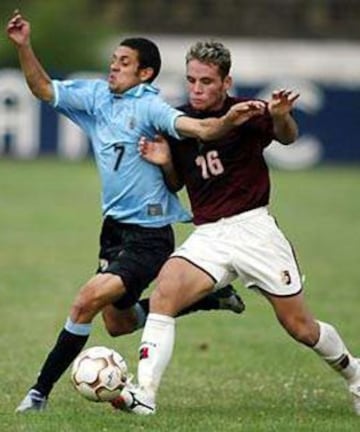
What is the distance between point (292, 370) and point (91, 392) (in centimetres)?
316

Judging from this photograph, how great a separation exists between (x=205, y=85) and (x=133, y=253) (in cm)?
113

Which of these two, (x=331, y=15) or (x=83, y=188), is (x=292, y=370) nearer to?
(x=83, y=188)

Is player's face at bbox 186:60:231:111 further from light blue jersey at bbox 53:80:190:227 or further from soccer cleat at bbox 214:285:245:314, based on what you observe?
soccer cleat at bbox 214:285:245:314

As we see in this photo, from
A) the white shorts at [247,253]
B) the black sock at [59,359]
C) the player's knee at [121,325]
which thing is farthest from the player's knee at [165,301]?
the player's knee at [121,325]

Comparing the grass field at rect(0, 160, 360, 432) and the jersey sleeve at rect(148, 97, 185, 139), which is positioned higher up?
the jersey sleeve at rect(148, 97, 185, 139)

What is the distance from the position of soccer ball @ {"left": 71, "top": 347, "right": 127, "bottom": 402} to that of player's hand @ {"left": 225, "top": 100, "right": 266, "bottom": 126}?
1.53 meters

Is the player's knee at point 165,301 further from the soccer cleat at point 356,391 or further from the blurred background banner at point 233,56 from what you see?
the blurred background banner at point 233,56

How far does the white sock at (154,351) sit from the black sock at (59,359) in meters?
0.54

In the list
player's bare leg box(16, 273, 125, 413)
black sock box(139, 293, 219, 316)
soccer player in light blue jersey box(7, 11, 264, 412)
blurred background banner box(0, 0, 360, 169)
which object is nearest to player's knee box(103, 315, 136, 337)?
black sock box(139, 293, 219, 316)

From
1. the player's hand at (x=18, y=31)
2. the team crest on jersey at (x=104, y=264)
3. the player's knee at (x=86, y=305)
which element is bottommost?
the player's knee at (x=86, y=305)

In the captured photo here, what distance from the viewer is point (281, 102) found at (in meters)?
9.81

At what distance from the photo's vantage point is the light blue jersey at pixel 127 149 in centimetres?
1052

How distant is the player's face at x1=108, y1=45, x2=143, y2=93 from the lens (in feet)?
34.7

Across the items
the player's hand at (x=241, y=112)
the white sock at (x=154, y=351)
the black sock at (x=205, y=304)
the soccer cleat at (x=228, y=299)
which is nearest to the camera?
the player's hand at (x=241, y=112)
